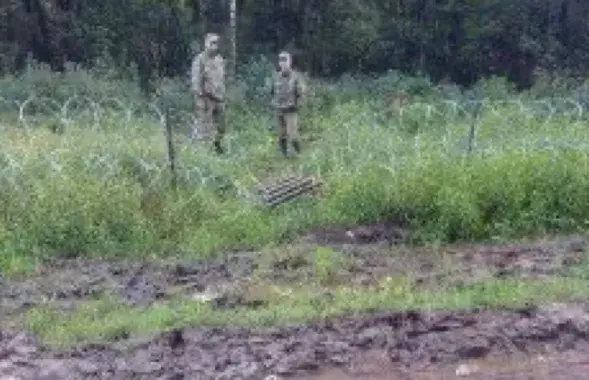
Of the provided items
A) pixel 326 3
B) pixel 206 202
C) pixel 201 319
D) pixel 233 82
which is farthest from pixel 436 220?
pixel 326 3

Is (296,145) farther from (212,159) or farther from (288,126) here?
(212,159)

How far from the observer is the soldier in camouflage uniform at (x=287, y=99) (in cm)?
1733

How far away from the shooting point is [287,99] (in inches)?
684

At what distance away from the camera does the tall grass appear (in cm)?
1288

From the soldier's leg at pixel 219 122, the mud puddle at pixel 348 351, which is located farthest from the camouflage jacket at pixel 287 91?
the mud puddle at pixel 348 351

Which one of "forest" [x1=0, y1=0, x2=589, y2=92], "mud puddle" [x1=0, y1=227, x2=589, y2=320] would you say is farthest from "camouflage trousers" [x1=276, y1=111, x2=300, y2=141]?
"forest" [x1=0, y1=0, x2=589, y2=92]

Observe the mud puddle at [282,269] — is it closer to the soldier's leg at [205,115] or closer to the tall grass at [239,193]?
the tall grass at [239,193]

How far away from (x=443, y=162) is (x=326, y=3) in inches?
604

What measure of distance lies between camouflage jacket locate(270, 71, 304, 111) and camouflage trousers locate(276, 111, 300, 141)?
9 centimetres

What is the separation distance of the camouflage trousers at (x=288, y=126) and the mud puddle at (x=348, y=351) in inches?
292

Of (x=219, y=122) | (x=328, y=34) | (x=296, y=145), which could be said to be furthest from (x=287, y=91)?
(x=328, y=34)

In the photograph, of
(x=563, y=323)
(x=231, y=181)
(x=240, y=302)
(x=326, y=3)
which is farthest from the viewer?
(x=326, y=3)

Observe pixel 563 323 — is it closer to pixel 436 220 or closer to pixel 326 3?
pixel 436 220

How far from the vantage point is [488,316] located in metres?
10.3
